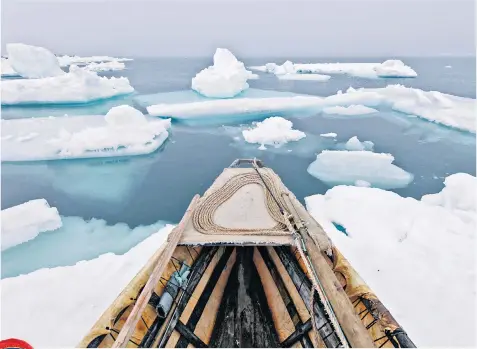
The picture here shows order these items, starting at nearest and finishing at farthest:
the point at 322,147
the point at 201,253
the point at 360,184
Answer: the point at 201,253 < the point at 360,184 < the point at 322,147

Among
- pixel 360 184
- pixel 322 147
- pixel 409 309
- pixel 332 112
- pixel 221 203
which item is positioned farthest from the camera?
pixel 332 112

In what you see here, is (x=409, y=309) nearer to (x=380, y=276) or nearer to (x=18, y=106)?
(x=380, y=276)

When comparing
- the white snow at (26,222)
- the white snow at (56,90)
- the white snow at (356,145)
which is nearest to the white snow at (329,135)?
the white snow at (356,145)

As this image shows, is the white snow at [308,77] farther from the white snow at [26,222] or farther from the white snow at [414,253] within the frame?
→ the white snow at [26,222]

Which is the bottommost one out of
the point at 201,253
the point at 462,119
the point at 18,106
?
the point at 18,106

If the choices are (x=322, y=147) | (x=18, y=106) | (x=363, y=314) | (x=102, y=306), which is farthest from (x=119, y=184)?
(x=18, y=106)

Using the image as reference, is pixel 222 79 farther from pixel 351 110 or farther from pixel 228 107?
pixel 351 110
